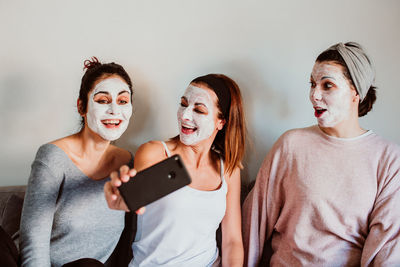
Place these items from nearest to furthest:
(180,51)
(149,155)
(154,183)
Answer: (154,183), (149,155), (180,51)

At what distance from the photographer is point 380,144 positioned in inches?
48.3

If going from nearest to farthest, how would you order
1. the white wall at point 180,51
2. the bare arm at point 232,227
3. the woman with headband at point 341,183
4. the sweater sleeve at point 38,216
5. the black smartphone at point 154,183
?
the black smartphone at point 154,183
the sweater sleeve at point 38,216
the woman with headband at point 341,183
the bare arm at point 232,227
the white wall at point 180,51

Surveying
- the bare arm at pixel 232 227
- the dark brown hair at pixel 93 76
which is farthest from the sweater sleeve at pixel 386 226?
the dark brown hair at pixel 93 76

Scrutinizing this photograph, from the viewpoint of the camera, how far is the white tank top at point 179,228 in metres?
1.16

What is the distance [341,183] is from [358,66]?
46cm

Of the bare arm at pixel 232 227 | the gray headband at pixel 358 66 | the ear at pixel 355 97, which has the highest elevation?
the gray headband at pixel 358 66

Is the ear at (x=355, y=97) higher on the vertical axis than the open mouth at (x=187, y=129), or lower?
higher

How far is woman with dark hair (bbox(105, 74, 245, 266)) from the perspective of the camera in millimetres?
1170

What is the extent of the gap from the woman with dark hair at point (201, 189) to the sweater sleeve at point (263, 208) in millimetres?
63

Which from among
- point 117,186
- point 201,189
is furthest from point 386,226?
point 117,186

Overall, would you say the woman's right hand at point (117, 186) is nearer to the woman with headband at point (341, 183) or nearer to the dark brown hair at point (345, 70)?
the woman with headband at point (341, 183)

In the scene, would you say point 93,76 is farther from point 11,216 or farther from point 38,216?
point 11,216

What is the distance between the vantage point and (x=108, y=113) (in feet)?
3.84

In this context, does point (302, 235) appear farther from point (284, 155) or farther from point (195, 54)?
point (195, 54)
